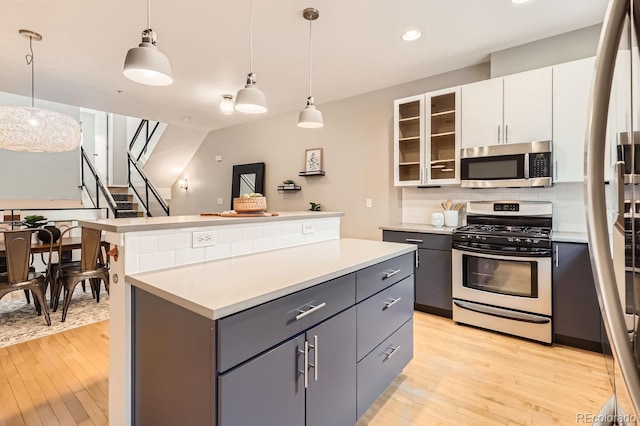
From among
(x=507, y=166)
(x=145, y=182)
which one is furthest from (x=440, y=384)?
(x=145, y=182)

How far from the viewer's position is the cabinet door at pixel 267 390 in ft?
3.49

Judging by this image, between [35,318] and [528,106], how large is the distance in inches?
207

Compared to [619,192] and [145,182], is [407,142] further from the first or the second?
[145,182]

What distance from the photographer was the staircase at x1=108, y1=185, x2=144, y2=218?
651 centimetres

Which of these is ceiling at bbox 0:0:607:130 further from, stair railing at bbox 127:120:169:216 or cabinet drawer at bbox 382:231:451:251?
stair railing at bbox 127:120:169:216

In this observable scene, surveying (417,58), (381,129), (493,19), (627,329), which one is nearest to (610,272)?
(627,329)

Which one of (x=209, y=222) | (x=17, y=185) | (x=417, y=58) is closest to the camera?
(x=209, y=222)

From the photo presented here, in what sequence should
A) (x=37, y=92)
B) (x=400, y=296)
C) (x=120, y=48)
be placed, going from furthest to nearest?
(x=37, y=92) → (x=120, y=48) → (x=400, y=296)

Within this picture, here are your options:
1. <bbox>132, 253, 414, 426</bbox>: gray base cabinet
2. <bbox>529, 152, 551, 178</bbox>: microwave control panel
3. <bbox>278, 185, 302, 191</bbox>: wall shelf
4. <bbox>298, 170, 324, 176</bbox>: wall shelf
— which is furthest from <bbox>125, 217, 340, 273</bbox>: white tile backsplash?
<bbox>278, 185, 302, 191</bbox>: wall shelf

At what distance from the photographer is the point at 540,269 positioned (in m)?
2.70

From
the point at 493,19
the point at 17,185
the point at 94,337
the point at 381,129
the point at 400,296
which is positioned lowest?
the point at 94,337

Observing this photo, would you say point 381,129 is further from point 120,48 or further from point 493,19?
point 120,48

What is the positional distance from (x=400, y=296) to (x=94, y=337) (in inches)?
107

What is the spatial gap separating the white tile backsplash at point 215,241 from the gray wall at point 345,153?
1.99 metres
